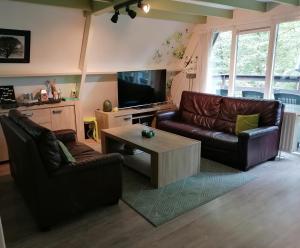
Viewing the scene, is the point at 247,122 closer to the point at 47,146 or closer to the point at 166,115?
the point at 166,115

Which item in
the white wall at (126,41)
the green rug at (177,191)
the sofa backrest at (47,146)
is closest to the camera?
the sofa backrest at (47,146)

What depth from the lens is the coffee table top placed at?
310cm

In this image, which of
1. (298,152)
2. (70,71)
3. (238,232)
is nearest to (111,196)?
(238,232)

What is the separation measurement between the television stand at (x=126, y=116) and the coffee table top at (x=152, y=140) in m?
0.96

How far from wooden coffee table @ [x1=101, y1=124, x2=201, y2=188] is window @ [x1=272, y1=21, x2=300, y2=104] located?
1995 mm

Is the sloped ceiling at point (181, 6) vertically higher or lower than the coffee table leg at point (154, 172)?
higher

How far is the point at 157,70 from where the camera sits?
5.36 m

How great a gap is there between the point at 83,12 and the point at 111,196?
2890mm

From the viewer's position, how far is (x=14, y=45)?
12.3 feet

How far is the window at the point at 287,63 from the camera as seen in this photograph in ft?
13.1

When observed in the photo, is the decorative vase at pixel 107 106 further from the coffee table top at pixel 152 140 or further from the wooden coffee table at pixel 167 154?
the wooden coffee table at pixel 167 154

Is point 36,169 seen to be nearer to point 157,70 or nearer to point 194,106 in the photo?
point 194,106

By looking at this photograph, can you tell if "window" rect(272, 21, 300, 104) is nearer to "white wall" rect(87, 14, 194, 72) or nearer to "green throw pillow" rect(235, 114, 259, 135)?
"green throw pillow" rect(235, 114, 259, 135)

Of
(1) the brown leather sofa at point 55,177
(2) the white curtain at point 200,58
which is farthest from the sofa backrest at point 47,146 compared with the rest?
(2) the white curtain at point 200,58
